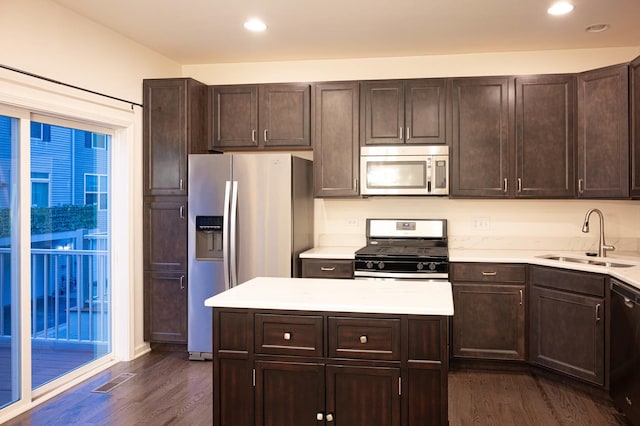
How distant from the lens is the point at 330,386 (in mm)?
2275

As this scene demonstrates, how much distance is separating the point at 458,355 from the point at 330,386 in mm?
2123

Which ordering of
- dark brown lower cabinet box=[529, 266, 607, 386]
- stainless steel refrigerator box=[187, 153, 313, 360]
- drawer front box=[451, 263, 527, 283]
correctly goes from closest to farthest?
dark brown lower cabinet box=[529, 266, 607, 386] → drawer front box=[451, 263, 527, 283] → stainless steel refrigerator box=[187, 153, 313, 360]

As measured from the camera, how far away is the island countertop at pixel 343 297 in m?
2.25

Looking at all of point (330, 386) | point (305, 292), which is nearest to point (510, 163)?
point (305, 292)

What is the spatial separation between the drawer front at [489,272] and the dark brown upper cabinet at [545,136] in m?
0.68

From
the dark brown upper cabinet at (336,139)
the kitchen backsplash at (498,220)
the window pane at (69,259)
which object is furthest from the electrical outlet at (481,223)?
the window pane at (69,259)

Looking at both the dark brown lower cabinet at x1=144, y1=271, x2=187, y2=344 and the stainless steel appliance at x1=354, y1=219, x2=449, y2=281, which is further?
the dark brown lower cabinet at x1=144, y1=271, x2=187, y2=344

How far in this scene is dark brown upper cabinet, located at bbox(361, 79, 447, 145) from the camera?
4.46m

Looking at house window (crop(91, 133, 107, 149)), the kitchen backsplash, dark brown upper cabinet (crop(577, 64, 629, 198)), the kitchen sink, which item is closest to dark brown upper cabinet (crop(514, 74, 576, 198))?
dark brown upper cabinet (crop(577, 64, 629, 198))

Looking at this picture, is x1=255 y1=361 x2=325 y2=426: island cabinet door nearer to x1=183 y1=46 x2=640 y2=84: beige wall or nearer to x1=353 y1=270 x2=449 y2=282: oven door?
x1=353 y1=270 x2=449 y2=282: oven door

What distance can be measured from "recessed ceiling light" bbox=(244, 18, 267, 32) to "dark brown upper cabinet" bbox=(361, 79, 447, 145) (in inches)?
40.8

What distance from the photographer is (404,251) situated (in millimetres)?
4320

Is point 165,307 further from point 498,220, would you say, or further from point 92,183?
point 498,220

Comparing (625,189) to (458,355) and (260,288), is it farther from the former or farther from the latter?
(260,288)
